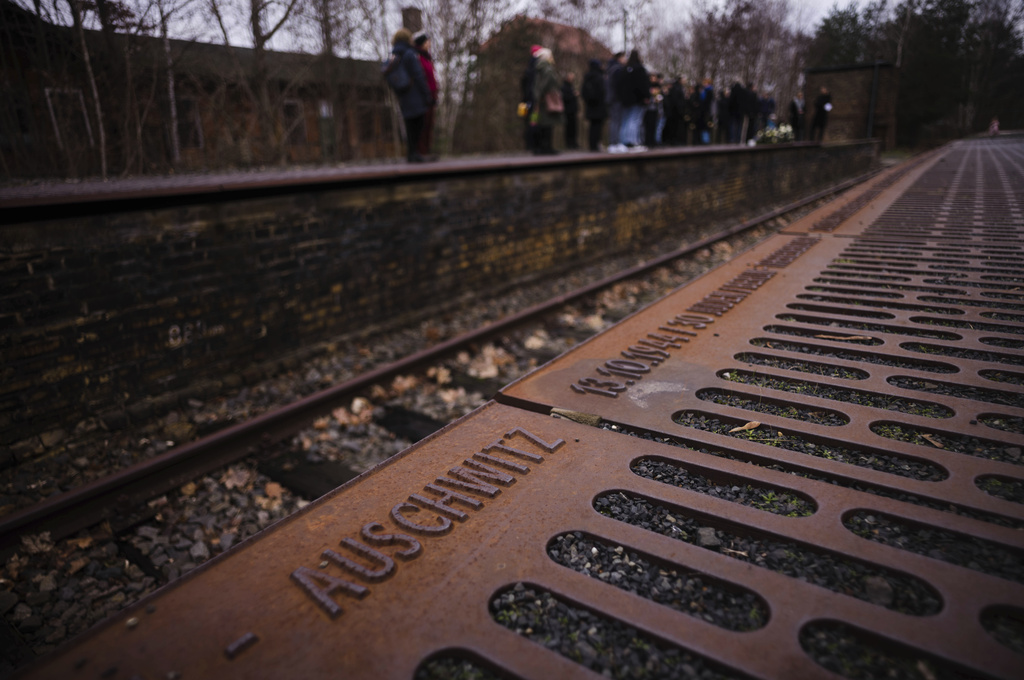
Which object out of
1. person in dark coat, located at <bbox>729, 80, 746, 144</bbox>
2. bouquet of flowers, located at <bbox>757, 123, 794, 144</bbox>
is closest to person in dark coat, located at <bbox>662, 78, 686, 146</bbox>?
person in dark coat, located at <bbox>729, 80, 746, 144</bbox>

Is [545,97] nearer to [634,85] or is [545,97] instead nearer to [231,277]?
[634,85]

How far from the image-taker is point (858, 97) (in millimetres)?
30219

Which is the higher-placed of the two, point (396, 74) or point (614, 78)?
point (614, 78)

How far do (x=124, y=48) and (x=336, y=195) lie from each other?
208 inches

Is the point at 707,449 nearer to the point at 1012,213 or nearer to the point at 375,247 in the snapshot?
the point at 375,247

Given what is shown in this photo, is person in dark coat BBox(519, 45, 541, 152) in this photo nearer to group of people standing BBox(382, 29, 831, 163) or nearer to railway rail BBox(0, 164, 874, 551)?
group of people standing BBox(382, 29, 831, 163)

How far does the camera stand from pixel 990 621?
0.94 metres

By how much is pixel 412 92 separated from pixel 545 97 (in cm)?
306

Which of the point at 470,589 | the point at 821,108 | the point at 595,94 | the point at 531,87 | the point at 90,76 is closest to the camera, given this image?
the point at 470,589

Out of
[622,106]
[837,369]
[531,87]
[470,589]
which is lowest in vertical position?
[470,589]

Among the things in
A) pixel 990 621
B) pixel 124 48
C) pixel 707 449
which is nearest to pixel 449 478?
pixel 707 449

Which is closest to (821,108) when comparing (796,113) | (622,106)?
(796,113)

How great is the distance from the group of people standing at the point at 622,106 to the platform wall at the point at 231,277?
270 cm

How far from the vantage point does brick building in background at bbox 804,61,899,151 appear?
2972 centimetres
